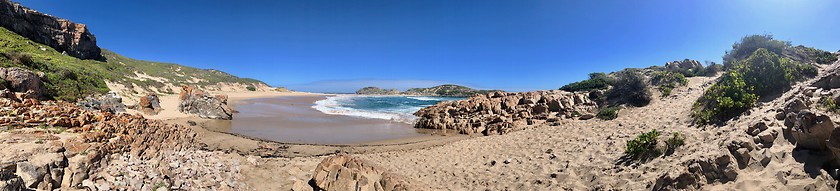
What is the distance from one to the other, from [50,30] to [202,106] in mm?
40574

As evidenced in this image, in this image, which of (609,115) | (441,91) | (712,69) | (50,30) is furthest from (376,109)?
(441,91)

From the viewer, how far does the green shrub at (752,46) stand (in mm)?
19641

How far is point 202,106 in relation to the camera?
907 inches

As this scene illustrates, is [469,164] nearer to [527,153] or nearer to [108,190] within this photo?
[527,153]

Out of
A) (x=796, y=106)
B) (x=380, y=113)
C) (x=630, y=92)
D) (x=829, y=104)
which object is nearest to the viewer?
(x=829, y=104)

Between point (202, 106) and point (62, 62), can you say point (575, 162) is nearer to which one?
point (202, 106)

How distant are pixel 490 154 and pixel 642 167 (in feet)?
17.5

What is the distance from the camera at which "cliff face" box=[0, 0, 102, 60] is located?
36466 millimetres

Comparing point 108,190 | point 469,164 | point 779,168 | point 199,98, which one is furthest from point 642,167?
point 199,98

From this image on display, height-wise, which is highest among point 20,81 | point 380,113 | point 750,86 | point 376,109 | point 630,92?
point 630,92

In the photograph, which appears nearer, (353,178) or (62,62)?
(353,178)

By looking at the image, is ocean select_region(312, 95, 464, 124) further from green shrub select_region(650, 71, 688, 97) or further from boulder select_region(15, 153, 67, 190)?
boulder select_region(15, 153, 67, 190)

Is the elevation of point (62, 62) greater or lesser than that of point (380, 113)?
greater

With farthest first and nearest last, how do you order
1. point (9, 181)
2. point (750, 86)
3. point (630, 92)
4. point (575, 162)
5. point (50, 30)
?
point (50, 30)
point (630, 92)
point (750, 86)
point (575, 162)
point (9, 181)
